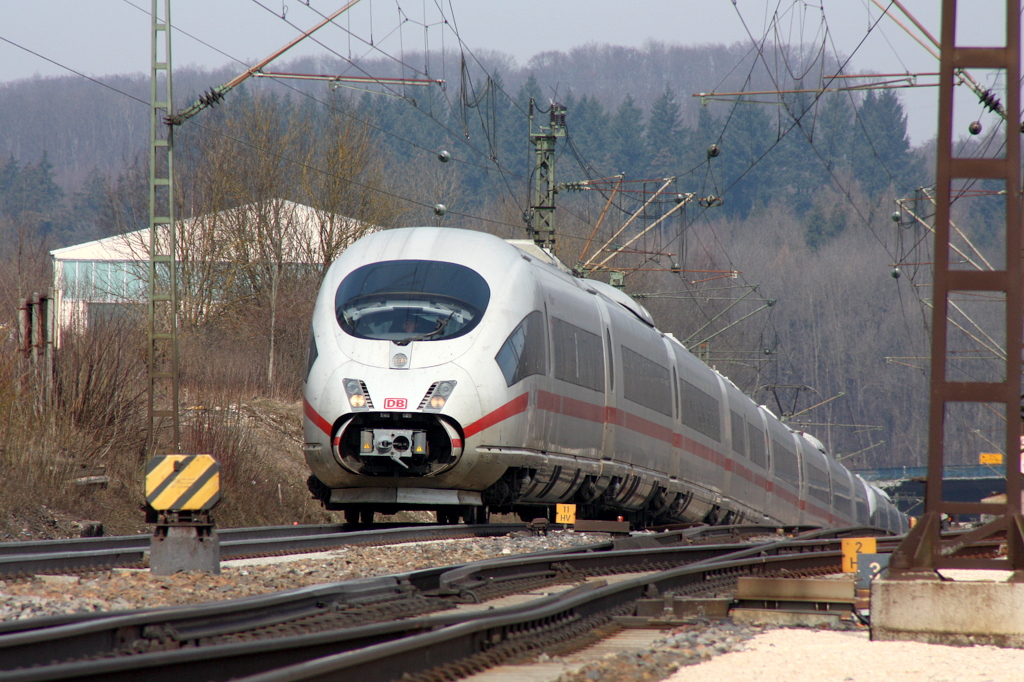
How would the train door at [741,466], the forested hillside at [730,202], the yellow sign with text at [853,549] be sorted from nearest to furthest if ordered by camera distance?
the yellow sign with text at [853,549], the train door at [741,466], the forested hillside at [730,202]

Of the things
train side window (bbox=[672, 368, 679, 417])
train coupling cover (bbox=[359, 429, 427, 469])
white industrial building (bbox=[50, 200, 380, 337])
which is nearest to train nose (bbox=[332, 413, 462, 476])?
train coupling cover (bbox=[359, 429, 427, 469])

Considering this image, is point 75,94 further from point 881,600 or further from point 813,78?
point 881,600

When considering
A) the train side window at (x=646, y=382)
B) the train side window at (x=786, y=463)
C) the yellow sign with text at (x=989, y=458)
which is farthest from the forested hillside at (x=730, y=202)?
the train side window at (x=646, y=382)

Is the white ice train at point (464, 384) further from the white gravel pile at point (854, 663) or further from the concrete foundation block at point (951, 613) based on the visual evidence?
the concrete foundation block at point (951, 613)

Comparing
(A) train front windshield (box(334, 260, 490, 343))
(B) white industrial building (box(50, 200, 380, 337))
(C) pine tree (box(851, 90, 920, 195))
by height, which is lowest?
(A) train front windshield (box(334, 260, 490, 343))

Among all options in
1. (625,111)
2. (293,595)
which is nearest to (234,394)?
(293,595)

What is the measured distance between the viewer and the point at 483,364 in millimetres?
12617

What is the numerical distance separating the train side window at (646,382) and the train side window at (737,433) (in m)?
4.61

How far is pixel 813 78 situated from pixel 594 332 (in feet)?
383

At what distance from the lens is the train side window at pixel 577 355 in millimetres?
14148

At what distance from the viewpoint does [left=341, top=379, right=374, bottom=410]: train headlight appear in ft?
40.4

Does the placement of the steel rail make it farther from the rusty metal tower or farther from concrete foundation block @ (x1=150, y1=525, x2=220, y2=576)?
concrete foundation block @ (x1=150, y1=525, x2=220, y2=576)

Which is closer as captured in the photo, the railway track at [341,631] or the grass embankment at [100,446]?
the railway track at [341,631]

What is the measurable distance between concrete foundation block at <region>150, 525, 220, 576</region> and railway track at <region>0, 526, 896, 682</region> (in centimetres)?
157
